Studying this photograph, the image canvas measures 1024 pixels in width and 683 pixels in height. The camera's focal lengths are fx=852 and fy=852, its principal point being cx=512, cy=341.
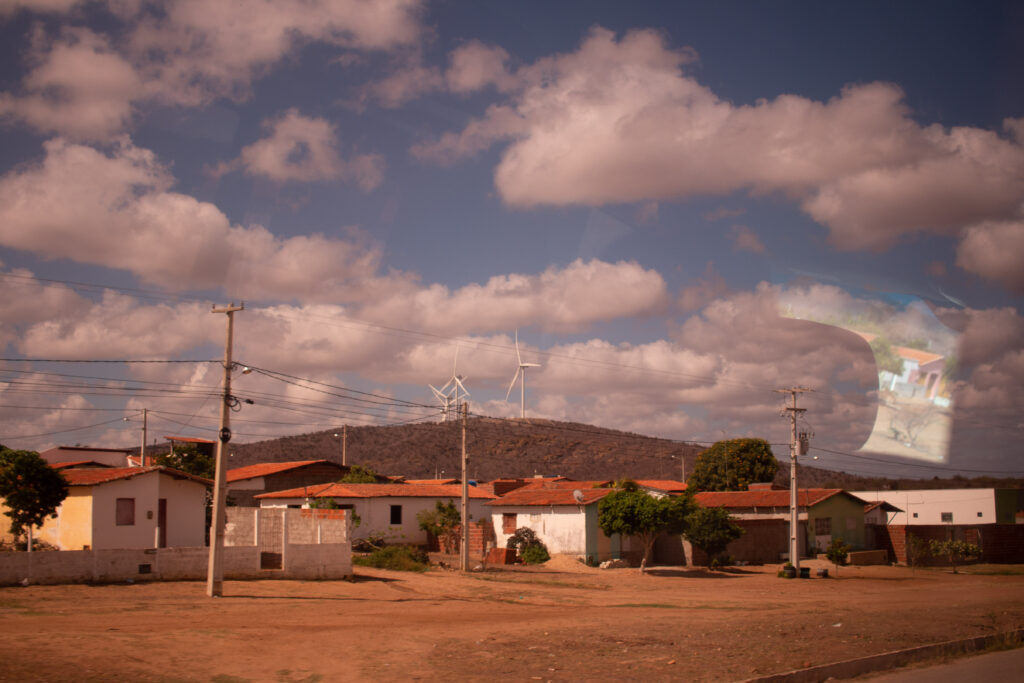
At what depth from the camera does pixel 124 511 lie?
3744 centimetres

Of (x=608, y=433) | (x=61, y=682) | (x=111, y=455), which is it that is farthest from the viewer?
(x=608, y=433)

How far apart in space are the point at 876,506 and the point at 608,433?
89.2 m

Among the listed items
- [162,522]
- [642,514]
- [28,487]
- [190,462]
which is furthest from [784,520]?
Result: [28,487]

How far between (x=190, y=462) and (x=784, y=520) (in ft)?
122

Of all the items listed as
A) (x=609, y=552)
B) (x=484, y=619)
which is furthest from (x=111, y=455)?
(x=484, y=619)

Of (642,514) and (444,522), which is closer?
(642,514)

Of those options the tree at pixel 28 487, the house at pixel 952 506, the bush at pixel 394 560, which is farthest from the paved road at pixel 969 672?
the house at pixel 952 506

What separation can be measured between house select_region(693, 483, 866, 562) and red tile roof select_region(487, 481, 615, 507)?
687 centimetres

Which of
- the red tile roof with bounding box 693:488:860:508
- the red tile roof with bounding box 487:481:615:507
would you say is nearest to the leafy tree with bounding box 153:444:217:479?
the red tile roof with bounding box 487:481:615:507

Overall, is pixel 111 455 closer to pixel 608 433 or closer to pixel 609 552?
pixel 609 552

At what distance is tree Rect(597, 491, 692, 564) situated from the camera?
43.5m

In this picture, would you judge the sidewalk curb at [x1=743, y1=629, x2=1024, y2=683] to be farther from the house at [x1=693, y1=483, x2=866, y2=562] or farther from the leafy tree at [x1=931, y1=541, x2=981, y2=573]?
the leafy tree at [x1=931, y1=541, x2=981, y2=573]

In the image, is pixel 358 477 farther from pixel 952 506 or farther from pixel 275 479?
pixel 952 506

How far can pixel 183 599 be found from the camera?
86.9 ft
